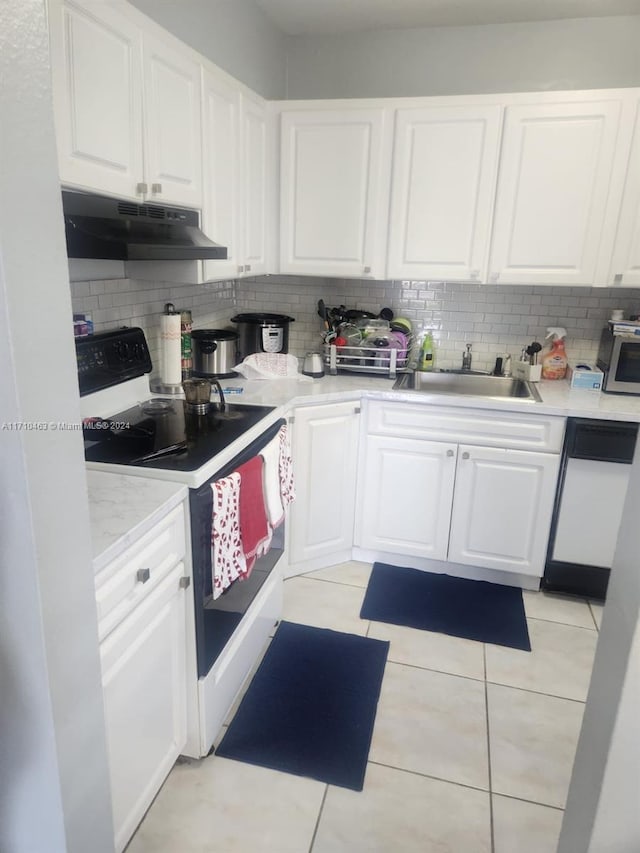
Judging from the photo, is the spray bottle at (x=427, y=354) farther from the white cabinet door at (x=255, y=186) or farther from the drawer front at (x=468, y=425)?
the white cabinet door at (x=255, y=186)

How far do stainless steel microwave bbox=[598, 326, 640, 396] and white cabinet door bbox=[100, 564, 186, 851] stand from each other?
214 centimetres

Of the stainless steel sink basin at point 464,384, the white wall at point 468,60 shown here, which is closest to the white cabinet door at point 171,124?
the white wall at point 468,60

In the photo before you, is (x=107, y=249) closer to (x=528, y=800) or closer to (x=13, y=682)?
(x=13, y=682)

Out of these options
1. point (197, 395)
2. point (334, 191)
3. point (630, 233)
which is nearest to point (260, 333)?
point (334, 191)

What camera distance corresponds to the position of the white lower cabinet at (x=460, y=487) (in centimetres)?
257

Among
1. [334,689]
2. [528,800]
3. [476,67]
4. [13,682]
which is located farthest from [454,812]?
[476,67]

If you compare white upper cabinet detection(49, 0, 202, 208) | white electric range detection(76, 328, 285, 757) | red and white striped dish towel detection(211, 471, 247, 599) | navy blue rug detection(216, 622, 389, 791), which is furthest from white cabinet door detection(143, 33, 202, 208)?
navy blue rug detection(216, 622, 389, 791)

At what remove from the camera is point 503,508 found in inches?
104

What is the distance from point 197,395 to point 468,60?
2168mm

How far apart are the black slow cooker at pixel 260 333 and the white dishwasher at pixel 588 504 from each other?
55.9 inches

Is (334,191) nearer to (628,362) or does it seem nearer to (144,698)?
(628,362)

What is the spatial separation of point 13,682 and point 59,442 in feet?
1.32

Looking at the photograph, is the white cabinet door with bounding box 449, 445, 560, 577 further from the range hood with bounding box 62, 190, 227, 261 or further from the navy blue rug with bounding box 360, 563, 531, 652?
the range hood with bounding box 62, 190, 227, 261

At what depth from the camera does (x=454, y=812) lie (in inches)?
65.2
